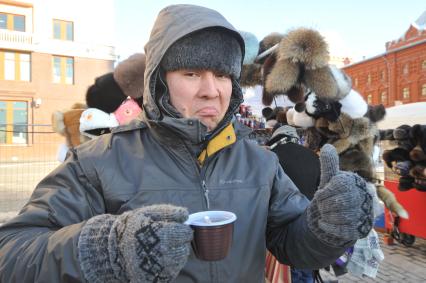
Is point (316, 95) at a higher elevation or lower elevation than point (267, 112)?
higher

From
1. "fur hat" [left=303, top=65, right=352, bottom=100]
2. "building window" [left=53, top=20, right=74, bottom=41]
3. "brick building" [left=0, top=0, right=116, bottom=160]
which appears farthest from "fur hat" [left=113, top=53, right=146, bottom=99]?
"building window" [left=53, top=20, right=74, bottom=41]

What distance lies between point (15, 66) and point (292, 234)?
26.8 meters

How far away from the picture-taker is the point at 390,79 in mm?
32312

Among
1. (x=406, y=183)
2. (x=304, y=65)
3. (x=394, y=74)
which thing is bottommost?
(x=406, y=183)

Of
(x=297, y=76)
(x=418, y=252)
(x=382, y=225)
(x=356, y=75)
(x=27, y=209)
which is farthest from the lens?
(x=356, y=75)

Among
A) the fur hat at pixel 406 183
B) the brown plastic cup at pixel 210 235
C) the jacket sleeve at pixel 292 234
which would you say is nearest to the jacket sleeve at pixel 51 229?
the brown plastic cup at pixel 210 235

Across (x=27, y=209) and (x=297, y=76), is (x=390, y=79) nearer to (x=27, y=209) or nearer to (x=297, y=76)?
(x=297, y=76)

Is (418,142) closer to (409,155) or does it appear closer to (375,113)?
(409,155)

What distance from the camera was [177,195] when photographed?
1.45 metres

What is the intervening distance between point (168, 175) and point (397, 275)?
15.3ft

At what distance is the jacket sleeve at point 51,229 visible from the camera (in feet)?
3.53

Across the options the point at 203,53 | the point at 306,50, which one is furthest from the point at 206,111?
the point at 306,50

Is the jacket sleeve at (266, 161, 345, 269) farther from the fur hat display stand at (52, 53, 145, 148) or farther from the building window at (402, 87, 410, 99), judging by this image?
the building window at (402, 87, 410, 99)

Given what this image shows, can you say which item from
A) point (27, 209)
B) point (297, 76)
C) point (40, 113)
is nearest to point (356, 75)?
point (40, 113)
